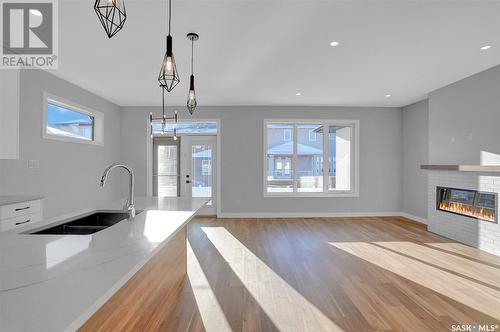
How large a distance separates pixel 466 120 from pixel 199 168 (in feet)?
17.3

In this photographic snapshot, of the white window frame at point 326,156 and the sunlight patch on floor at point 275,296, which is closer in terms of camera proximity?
the sunlight patch on floor at point 275,296

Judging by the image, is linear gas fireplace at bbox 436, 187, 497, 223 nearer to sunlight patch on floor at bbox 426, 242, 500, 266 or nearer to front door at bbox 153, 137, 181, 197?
sunlight patch on floor at bbox 426, 242, 500, 266

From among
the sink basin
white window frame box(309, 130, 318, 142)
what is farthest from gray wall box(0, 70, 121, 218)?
white window frame box(309, 130, 318, 142)

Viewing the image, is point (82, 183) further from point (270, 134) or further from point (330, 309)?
point (330, 309)

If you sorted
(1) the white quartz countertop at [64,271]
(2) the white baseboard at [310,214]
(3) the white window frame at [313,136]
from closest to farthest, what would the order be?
(1) the white quartz countertop at [64,271], (2) the white baseboard at [310,214], (3) the white window frame at [313,136]

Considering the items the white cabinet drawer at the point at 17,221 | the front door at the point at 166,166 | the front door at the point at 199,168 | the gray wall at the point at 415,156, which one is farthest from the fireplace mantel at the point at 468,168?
the white cabinet drawer at the point at 17,221

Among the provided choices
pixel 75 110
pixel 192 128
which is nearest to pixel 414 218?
pixel 192 128

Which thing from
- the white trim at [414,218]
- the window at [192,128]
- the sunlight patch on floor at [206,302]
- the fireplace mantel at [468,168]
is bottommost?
the sunlight patch on floor at [206,302]

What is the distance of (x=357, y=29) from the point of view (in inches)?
108

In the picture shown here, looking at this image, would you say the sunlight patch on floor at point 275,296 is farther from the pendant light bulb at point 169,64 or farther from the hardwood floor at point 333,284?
the pendant light bulb at point 169,64

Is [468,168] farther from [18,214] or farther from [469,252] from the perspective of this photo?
[18,214]

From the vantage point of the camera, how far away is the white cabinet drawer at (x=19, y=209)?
2447 mm

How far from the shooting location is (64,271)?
35.0 inches

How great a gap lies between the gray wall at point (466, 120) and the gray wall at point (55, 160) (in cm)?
569
